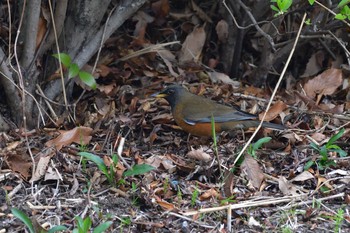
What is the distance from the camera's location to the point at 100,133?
234 inches

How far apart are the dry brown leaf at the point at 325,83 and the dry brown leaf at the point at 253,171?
5.62 ft

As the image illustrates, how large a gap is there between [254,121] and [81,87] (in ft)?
5.32

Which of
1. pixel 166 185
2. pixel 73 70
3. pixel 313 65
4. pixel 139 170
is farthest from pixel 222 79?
pixel 139 170

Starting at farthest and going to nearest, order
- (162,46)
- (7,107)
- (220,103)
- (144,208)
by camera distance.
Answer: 1. (162,46)
2. (220,103)
3. (7,107)
4. (144,208)

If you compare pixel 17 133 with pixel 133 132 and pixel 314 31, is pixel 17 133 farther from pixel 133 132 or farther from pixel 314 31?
pixel 314 31

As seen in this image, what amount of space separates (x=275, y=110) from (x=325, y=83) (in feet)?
2.87

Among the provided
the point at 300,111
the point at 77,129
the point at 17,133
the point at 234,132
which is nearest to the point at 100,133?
the point at 77,129

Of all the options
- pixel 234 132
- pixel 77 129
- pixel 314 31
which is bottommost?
pixel 234 132

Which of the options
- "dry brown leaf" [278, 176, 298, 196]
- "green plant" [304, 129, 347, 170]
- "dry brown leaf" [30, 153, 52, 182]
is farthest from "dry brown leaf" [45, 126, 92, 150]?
"green plant" [304, 129, 347, 170]

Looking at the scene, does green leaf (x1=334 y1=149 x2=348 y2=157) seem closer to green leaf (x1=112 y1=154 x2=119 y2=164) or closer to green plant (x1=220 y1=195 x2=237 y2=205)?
green plant (x1=220 y1=195 x2=237 y2=205)

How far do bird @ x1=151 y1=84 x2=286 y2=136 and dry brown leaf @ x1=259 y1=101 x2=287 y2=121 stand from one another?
0.37ft

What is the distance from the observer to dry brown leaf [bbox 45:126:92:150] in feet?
18.2

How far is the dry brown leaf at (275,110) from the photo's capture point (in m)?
6.28

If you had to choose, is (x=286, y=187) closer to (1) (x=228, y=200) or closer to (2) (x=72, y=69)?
(1) (x=228, y=200)
